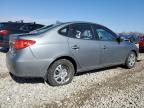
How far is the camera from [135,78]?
7.33 metres

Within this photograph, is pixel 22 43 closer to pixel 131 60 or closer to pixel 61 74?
pixel 61 74

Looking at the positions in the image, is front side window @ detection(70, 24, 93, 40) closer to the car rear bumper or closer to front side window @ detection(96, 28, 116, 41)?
front side window @ detection(96, 28, 116, 41)

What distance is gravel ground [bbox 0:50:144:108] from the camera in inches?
202

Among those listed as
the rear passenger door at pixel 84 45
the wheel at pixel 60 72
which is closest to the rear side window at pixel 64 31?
the rear passenger door at pixel 84 45

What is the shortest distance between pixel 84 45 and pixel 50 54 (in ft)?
3.86

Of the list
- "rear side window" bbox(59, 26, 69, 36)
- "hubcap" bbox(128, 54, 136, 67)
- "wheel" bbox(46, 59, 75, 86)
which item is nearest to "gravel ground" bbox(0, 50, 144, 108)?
"wheel" bbox(46, 59, 75, 86)

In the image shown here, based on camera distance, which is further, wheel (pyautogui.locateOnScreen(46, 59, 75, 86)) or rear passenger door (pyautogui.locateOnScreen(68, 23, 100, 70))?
rear passenger door (pyautogui.locateOnScreen(68, 23, 100, 70))

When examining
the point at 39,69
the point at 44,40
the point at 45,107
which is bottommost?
the point at 45,107

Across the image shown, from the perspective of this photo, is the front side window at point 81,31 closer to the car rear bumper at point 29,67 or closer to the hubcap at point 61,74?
the hubcap at point 61,74

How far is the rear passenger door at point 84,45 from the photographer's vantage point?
664cm

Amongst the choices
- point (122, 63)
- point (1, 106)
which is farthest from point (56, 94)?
point (122, 63)

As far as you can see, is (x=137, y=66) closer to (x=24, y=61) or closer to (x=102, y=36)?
(x=102, y=36)

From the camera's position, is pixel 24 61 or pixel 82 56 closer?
pixel 24 61

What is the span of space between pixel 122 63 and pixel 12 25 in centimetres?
703
